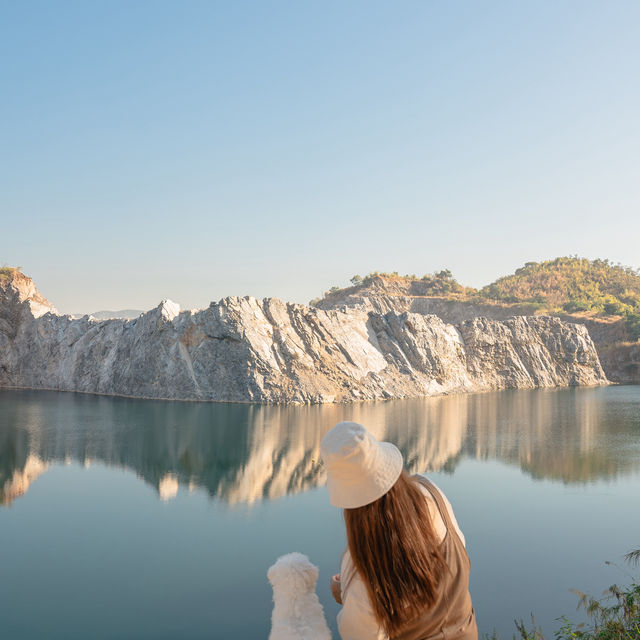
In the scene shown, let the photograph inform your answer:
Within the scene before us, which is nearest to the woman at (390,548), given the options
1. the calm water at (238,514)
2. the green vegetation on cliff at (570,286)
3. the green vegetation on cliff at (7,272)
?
the calm water at (238,514)

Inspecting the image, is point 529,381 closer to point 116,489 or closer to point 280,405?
point 280,405

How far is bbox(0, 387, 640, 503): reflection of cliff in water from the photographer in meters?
15.3

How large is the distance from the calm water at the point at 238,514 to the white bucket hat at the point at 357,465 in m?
5.70

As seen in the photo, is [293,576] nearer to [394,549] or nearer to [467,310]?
[394,549]

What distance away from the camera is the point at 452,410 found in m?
28.9

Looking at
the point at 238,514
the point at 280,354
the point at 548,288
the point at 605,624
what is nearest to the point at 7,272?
the point at 280,354

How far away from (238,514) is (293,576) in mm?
9909

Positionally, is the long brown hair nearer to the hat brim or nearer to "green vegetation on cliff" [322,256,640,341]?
the hat brim

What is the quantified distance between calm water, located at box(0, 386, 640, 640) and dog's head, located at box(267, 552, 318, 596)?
5.26 meters

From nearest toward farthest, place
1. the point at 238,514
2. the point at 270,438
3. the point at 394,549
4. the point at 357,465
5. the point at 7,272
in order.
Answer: the point at 357,465
the point at 394,549
the point at 238,514
the point at 270,438
the point at 7,272

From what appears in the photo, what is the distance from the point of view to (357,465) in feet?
6.91

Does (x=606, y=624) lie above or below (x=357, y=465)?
below

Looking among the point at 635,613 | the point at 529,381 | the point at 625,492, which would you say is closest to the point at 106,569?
the point at 635,613

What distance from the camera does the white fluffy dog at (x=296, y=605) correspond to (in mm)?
2205
